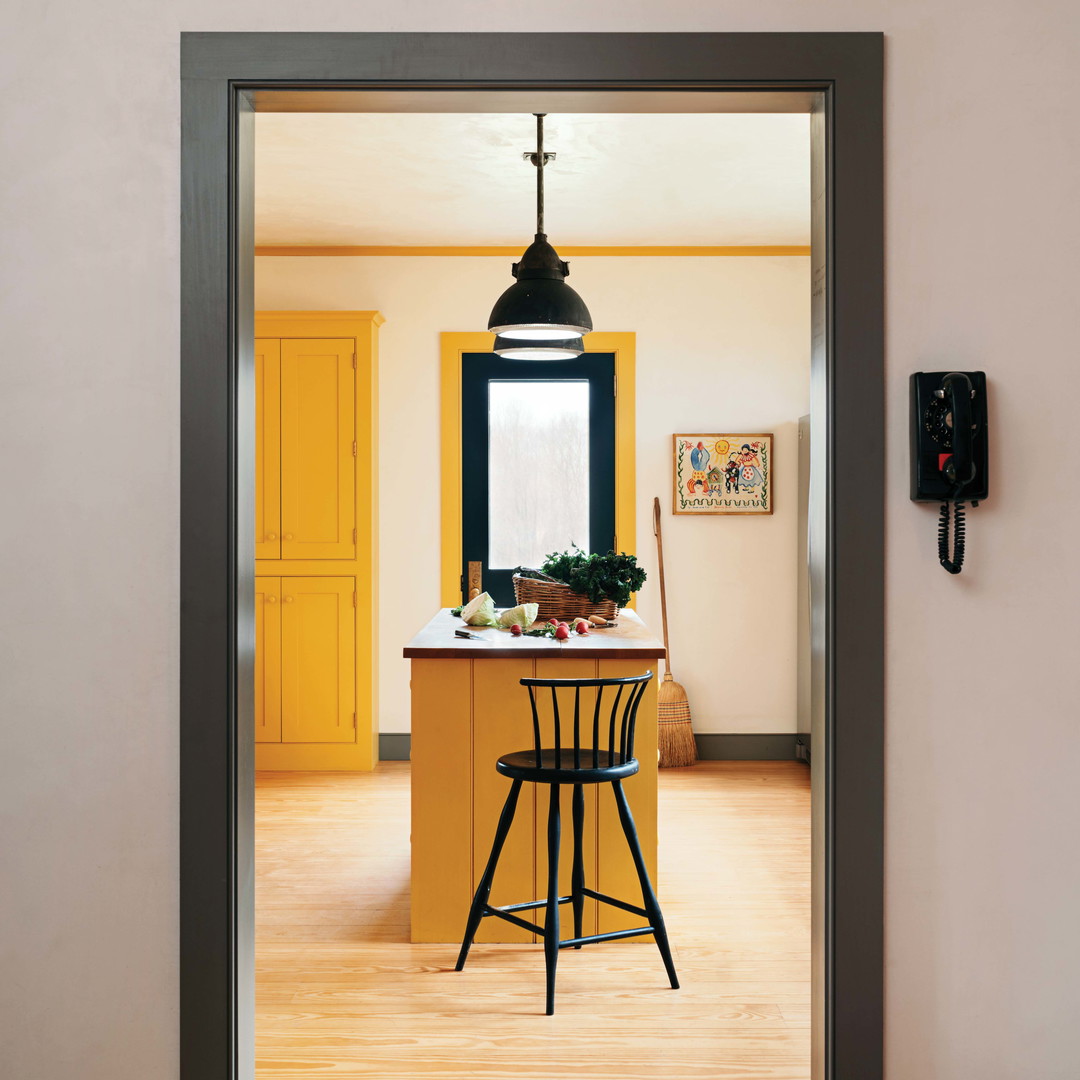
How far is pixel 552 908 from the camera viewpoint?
2.70 m

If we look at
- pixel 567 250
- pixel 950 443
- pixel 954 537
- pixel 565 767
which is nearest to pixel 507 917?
pixel 565 767

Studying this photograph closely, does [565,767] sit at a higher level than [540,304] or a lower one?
lower

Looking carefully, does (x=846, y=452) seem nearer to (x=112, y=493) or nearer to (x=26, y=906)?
(x=112, y=493)

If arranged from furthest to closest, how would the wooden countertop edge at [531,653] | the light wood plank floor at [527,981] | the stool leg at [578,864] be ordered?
the wooden countertop edge at [531,653], the stool leg at [578,864], the light wood plank floor at [527,981]

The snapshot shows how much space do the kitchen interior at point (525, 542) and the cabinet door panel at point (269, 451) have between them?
18 millimetres

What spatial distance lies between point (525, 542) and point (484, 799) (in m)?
2.50

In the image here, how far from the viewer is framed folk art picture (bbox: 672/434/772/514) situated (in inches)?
212

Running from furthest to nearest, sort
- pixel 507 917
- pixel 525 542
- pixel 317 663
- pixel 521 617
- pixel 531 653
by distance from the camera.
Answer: pixel 525 542 → pixel 317 663 → pixel 521 617 → pixel 531 653 → pixel 507 917

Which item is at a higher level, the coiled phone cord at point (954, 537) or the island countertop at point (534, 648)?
the coiled phone cord at point (954, 537)

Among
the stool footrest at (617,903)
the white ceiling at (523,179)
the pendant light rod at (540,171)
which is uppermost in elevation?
the white ceiling at (523,179)

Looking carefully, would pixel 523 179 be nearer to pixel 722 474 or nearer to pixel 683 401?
pixel 683 401

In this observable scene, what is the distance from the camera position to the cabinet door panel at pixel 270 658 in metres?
5.20

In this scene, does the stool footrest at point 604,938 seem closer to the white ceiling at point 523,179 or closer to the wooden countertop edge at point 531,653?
the wooden countertop edge at point 531,653

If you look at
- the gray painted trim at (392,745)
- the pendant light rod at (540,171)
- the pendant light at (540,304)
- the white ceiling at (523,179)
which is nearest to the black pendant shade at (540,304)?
the pendant light at (540,304)
